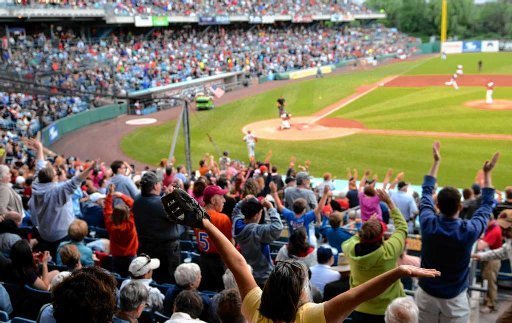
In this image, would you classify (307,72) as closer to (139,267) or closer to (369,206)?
(369,206)

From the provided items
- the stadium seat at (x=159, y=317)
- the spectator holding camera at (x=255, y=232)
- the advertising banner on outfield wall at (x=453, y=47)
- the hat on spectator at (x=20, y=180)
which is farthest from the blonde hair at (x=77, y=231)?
the advertising banner on outfield wall at (x=453, y=47)

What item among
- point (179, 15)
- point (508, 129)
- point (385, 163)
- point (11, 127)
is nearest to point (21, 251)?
point (385, 163)

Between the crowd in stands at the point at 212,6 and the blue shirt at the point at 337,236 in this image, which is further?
the crowd in stands at the point at 212,6

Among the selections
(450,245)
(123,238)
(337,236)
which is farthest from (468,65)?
(450,245)

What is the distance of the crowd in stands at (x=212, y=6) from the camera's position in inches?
1600

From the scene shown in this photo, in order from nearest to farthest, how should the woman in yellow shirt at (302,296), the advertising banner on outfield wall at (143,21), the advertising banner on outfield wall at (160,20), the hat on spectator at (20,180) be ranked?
the woman in yellow shirt at (302,296), the hat on spectator at (20,180), the advertising banner on outfield wall at (143,21), the advertising banner on outfield wall at (160,20)

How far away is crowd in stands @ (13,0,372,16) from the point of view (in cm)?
4064

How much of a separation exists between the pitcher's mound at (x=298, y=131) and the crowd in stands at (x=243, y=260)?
15392 millimetres

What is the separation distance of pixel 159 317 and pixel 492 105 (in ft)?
92.4

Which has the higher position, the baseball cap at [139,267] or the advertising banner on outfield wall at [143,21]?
the advertising banner on outfield wall at [143,21]

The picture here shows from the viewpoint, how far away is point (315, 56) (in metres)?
59.9

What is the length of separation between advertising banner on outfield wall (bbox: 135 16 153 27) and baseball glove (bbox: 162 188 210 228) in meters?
43.9

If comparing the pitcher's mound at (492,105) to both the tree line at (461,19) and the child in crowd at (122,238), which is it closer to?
the child in crowd at (122,238)

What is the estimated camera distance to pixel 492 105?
97.3ft
